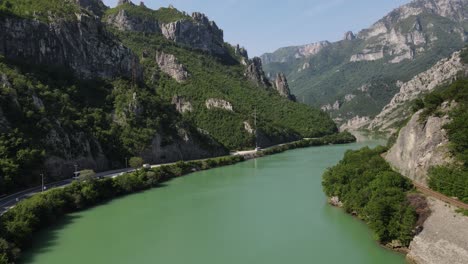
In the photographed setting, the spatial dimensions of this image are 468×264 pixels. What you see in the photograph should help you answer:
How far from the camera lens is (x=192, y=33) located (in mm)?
147750

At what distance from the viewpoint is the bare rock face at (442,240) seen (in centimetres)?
2308

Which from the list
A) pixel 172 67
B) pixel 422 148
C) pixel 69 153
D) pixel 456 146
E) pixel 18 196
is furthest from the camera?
pixel 172 67

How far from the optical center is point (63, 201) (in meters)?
39.0

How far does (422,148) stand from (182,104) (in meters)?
74.8

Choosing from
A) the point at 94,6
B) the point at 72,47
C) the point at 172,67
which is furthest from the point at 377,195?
the point at 94,6

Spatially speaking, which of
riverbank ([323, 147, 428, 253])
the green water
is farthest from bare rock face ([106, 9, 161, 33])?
riverbank ([323, 147, 428, 253])

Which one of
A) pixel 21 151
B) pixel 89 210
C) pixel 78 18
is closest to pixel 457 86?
pixel 89 210

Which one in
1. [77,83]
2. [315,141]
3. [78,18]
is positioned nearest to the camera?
[77,83]

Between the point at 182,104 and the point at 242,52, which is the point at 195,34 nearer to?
the point at 242,52

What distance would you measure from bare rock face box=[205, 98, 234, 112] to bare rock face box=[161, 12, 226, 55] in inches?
1806

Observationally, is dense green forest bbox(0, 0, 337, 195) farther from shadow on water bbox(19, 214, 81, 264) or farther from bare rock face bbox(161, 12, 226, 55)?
bare rock face bbox(161, 12, 226, 55)

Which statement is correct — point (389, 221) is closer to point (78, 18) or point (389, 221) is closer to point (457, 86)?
point (457, 86)

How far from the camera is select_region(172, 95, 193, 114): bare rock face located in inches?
4059

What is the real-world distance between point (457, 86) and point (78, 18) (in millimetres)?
60688
